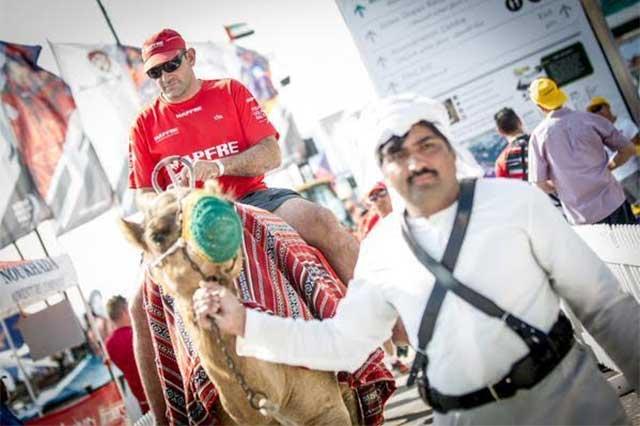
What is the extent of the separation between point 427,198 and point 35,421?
8.97 meters

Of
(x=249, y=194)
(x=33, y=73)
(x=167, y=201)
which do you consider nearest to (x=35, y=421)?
(x=33, y=73)

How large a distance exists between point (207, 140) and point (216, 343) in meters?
1.91

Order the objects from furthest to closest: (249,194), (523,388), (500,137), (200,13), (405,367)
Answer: (405,367), (200,13), (500,137), (249,194), (523,388)

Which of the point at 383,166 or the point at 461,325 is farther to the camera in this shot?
the point at 383,166

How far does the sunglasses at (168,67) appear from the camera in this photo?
369cm

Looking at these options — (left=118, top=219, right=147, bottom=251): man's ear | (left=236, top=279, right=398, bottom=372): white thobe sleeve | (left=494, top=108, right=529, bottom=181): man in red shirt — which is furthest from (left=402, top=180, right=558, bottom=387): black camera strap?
(left=494, top=108, right=529, bottom=181): man in red shirt

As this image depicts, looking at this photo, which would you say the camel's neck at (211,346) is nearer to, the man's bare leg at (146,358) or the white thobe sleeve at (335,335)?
the white thobe sleeve at (335,335)

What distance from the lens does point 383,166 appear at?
2.23 meters

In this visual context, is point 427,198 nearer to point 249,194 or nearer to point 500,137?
point 249,194

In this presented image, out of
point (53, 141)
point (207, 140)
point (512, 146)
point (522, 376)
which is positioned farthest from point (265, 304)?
point (53, 141)

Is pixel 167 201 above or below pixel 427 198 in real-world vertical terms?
above

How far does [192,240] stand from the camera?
6.71 feet

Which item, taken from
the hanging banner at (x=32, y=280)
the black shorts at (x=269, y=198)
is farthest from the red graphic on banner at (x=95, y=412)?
the black shorts at (x=269, y=198)

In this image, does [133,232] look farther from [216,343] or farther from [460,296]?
[460,296]
